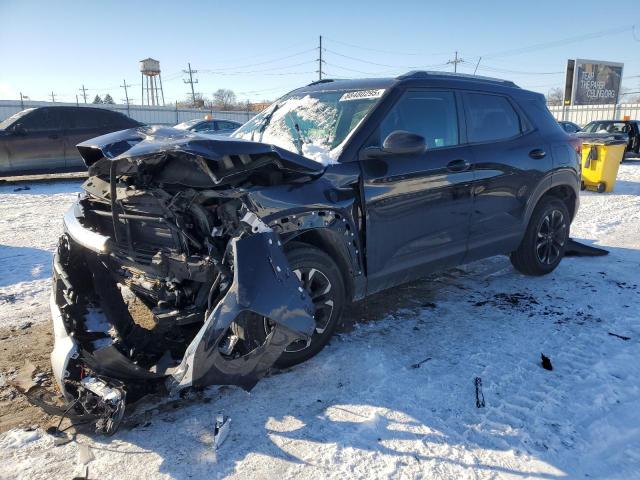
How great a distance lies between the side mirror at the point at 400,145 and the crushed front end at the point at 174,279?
2.04 ft

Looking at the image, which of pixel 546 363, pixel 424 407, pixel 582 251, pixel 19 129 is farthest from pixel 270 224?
pixel 19 129

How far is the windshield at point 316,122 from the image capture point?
3.69 metres

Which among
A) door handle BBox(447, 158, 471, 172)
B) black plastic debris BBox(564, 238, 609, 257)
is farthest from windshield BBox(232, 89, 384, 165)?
black plastic debris BBox(564, 238, 609, 257)

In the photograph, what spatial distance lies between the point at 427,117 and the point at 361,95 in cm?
60

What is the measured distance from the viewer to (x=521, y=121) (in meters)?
4.92

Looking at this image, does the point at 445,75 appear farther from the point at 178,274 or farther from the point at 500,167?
the point at 178,274

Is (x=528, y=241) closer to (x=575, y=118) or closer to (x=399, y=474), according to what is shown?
(x=399, y=474)

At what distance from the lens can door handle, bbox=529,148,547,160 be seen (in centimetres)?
488

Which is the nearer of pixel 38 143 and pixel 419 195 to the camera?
pixel 419 195

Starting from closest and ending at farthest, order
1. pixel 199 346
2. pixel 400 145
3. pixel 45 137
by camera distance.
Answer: pixel 199 346
pixel 400 145
pixel 45 137

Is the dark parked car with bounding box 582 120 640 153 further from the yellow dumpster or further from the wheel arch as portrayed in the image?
the wheel arch

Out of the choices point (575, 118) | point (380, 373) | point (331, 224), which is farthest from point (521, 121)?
point (575, 118)

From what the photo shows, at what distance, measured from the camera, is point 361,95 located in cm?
395

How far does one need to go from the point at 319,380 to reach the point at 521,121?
3.43m
